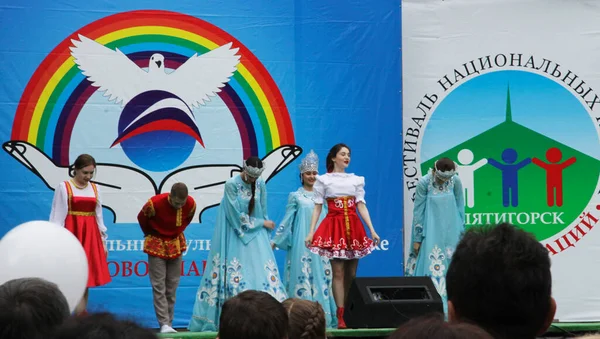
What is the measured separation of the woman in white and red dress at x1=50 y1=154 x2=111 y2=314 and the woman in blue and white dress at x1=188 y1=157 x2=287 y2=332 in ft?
2.72

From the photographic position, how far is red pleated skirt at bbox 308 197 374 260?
717 cm

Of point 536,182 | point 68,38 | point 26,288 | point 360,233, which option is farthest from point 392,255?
point 26,288

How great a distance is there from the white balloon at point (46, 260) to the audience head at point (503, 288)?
2.56m

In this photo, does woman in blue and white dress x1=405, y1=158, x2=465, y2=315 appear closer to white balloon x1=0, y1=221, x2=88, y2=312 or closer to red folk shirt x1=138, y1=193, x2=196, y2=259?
red folk shirt x1=138, y1=193, x2=196, y2=259

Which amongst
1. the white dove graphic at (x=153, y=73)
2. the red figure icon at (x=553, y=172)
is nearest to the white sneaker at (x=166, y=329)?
the white dove graphic at (x=153, y=73)

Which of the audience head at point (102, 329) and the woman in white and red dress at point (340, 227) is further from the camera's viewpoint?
the woman in white and red dress at point (340, 227)

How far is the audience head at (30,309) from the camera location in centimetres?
164

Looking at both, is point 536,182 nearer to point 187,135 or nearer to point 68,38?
point 187,135

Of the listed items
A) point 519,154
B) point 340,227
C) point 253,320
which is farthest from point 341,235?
point 253,320

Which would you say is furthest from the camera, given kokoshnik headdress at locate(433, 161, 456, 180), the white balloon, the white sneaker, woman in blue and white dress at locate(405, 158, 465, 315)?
woman in blue and white dress at locate(405, 158, 465, 315)

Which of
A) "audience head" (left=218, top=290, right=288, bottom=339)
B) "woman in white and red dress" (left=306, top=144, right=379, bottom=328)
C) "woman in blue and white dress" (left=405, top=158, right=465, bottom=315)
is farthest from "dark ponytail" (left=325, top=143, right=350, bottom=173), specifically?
"audience head" (left=218, top=290, right=288, bottom=339)

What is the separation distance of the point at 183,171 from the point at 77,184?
1247 millimetres

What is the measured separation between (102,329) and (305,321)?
1287mm

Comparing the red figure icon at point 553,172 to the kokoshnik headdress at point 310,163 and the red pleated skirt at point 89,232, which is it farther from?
the red pleated skirt at point 89,232
